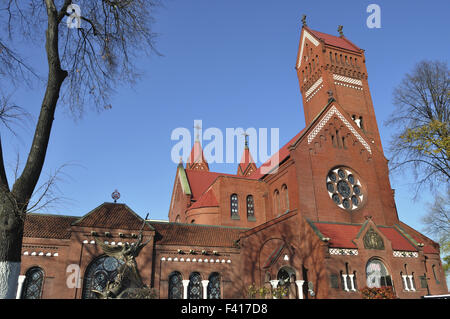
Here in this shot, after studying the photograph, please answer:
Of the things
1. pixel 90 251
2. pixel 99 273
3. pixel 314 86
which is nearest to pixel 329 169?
pixel 314 86

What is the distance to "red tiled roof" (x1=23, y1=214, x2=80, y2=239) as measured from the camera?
66.1ft

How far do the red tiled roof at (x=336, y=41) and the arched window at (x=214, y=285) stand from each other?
27.0 meters

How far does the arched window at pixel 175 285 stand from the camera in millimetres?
22078

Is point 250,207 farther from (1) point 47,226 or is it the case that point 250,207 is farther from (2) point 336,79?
(1) point 47,226

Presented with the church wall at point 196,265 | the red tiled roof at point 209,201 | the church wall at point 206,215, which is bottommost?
the church wall at point 196,265

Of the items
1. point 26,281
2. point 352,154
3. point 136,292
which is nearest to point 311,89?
point 352,154

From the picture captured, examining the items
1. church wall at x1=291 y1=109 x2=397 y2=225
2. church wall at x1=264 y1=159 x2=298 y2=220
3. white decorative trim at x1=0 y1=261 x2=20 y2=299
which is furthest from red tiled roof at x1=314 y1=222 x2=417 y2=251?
white decorative trim at x1=0 y1=261 x2=20 y2=299

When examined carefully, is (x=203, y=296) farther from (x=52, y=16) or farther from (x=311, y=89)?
(x=311, y=89)

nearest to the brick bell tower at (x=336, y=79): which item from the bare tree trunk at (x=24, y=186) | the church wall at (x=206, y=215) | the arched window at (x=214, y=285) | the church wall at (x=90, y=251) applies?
the church wall at (x=206, y=215)

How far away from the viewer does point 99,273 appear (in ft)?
66.7

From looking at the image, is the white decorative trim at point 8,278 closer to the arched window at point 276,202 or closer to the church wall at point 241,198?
the arched window at point 276,202

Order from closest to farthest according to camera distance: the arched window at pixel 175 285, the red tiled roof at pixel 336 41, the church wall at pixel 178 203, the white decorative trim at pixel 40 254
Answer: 1. the white decorative trim at pixel 40 254
2. the arched window at pixel 175 285
3. the red tiled roof at pixel 336 41
4. the church wall at pixel 178 203

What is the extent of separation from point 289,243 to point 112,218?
39.4 feet

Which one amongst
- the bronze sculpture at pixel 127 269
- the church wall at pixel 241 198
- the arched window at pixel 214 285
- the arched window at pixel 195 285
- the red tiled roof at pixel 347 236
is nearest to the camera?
the bronze sculpture at pixel 127 269
